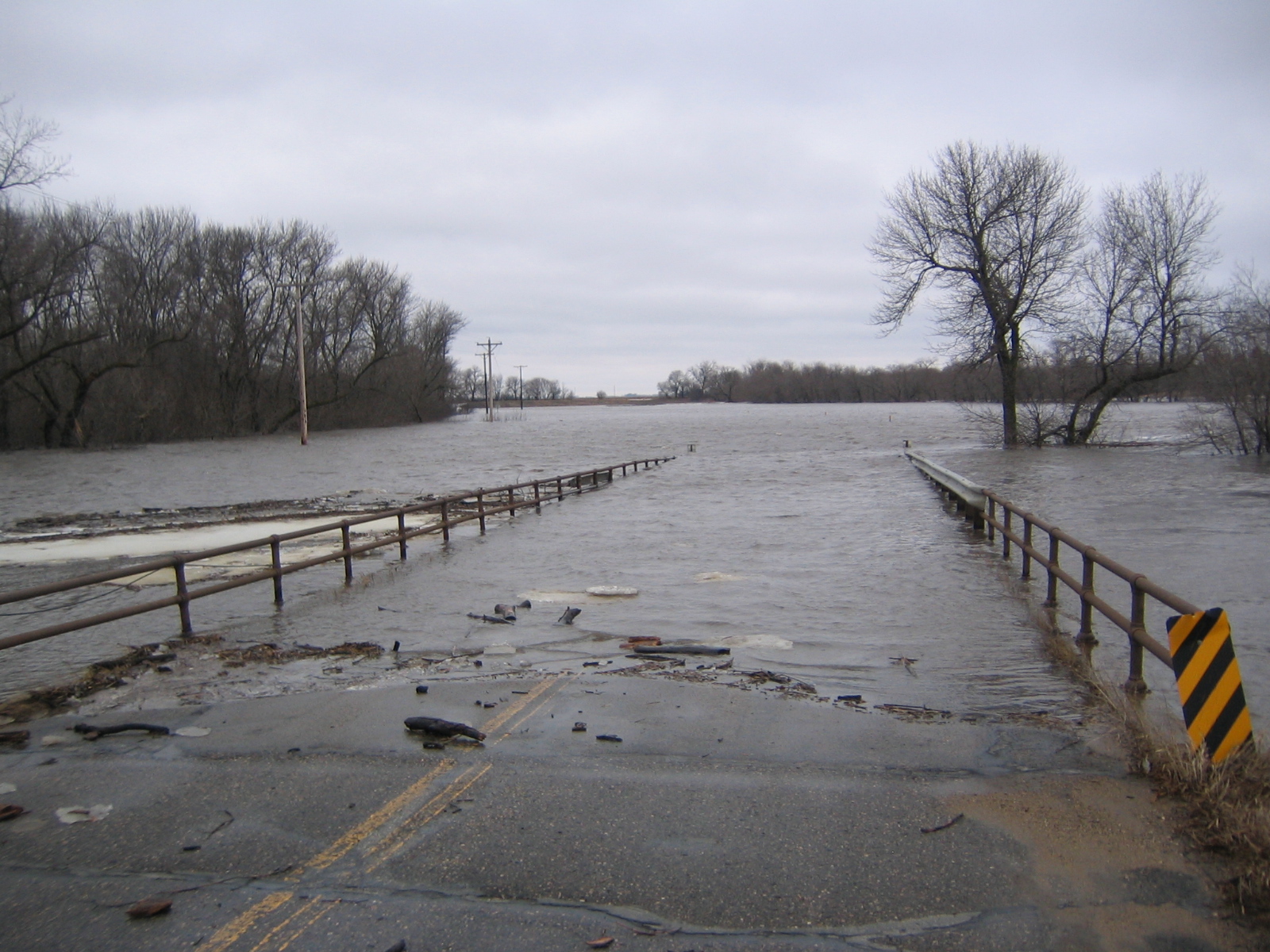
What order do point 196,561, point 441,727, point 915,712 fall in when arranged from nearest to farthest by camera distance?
point 441,727 → point 915,712 → point 196,561

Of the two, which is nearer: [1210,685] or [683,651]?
[1210,685]

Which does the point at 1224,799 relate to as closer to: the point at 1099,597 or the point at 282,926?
the point at 282,926

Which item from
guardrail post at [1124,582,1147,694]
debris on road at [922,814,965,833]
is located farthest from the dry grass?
debris on road at [922,814,965,833]

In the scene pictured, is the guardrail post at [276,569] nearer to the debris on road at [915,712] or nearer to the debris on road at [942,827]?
the debris on road at [915,712]

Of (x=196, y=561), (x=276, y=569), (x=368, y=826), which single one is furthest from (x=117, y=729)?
(x=196, y=561)

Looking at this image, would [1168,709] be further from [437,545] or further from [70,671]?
[437,545]

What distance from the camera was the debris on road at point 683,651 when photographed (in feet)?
27.2

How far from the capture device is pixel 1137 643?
20.6 ft

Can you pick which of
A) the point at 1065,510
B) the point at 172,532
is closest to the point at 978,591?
the point at 1065,510

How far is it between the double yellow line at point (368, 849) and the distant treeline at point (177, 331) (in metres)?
51.2

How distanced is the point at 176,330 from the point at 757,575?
224 feet

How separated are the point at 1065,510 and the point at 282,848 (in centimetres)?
2076

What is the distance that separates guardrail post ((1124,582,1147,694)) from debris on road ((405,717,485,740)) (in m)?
4.37

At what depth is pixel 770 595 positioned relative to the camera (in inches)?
444
